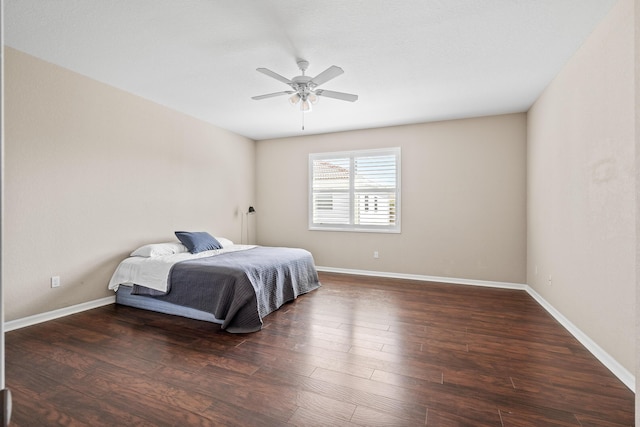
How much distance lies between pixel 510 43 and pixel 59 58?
4276mm

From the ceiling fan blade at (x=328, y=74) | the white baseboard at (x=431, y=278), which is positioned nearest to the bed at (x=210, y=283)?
the white baseboard at (x=431, y=278)

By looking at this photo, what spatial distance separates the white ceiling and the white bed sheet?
2060mm

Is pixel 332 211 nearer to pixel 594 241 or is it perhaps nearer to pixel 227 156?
pixel 227 156

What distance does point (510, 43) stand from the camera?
9.34 ft

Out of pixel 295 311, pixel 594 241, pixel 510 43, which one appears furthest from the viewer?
pixel 295 311

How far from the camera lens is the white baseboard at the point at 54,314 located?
3.07m

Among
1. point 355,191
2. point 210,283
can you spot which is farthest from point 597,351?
point 355,191

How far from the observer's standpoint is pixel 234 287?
10.6ft

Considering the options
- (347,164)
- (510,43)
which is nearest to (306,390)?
(510,43)

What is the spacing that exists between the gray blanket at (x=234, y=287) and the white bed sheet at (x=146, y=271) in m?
0.08

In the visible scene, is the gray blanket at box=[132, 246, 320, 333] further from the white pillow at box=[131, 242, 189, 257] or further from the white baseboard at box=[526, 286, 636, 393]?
the white baseboard at box=[526, 286, 636, 393]

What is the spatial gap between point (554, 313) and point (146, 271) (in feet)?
15.0

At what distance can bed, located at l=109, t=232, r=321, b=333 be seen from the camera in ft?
10.4

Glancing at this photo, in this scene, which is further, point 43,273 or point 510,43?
point 43,273
